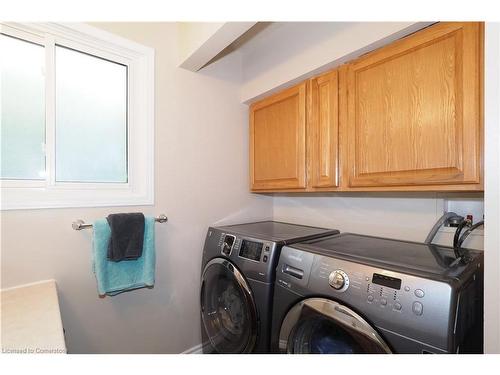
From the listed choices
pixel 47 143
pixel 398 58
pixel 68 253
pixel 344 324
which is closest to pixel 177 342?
pixel 68 253

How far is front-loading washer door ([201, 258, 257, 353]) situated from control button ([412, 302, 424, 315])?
2.36 ft

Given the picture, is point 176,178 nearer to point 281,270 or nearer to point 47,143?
point 47,143

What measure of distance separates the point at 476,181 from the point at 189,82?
1.62 m

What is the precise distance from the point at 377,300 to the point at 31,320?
3.89 ft

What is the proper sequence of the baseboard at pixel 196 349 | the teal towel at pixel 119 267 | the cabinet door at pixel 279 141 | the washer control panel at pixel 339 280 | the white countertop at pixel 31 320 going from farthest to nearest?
1. the baseboard at pixel 196 349
2. the cabinet door at pixel 279 141
3. the teal towel at pixel 119 267
4. the washer control panel at pixel 339 280
5. the white countertop at pixel 31 320

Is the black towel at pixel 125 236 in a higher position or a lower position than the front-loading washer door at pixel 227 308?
higher

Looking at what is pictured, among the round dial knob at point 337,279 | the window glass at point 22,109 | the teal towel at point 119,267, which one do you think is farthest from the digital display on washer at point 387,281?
the window glass at point 22,109

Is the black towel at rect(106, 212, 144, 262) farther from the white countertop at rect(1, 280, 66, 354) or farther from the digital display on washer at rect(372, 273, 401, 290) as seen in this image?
the digital display on washer at rect(372, 273, 401, 290)

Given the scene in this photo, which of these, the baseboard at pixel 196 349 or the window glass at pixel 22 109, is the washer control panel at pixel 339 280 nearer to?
the baseboard at pixel 196 349

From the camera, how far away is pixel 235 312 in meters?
1.40

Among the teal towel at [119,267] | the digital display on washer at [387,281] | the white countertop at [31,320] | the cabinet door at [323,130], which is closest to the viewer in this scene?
the white countertop at [31,320]

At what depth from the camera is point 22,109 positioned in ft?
3.89

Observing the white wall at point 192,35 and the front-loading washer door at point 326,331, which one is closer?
the front-loading washer door at point 326,331

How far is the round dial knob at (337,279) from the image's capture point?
91 cm
